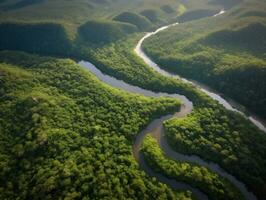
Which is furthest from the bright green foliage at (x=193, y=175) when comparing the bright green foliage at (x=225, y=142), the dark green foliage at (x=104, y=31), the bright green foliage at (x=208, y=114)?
the dark green foliage at (x=104, y=31)

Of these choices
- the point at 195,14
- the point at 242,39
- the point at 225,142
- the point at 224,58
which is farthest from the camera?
the point at 195,14

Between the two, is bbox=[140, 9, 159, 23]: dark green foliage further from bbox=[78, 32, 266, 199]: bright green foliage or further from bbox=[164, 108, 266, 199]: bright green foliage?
bbox=[164, 108, 266, 199]: bright green foliage

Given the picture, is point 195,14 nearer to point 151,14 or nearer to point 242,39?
point 151,14

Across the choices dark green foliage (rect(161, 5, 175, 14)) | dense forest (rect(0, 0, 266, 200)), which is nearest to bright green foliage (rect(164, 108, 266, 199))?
dense forest (rect(0, 0, 266, 200))

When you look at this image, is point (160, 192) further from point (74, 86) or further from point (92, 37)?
point (92, 37)

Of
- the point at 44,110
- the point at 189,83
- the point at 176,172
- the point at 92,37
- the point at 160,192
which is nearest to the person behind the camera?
the point at 160,192

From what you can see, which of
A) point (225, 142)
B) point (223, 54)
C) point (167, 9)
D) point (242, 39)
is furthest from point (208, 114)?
point (167, 9)

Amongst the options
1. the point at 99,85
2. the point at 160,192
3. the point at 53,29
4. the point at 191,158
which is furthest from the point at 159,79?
the point at 53,29
